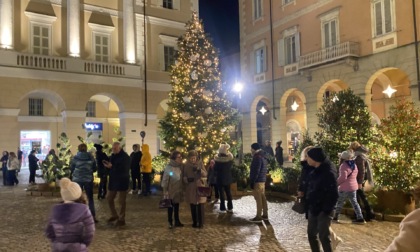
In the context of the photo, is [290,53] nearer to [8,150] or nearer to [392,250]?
[8,150]

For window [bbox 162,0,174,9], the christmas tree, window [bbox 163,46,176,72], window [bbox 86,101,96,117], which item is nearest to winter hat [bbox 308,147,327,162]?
the christmas tree

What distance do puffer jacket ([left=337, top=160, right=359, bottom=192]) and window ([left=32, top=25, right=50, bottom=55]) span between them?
18625 millimetres

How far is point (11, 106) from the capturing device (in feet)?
66.7

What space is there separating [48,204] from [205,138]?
19.6ft

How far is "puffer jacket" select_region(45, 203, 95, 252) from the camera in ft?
13.5

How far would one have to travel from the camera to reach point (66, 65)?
22.0 meters

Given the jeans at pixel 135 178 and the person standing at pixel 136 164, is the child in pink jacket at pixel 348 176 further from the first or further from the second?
the jeans at pixel 135 178

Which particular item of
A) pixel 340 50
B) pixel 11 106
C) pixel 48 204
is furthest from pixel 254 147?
pixel 11 106

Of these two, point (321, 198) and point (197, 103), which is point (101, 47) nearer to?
point (197, 103)

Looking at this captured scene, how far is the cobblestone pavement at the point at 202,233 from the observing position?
711cm

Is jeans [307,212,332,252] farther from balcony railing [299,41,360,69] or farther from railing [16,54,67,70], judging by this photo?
railing [16,54,67,70]

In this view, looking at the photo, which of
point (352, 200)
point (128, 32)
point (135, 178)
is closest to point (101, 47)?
point (128, 32)

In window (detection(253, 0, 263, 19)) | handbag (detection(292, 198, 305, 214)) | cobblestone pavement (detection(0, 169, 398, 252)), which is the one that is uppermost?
window (detection(253, 0, 263, 19))

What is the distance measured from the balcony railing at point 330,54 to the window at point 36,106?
17205 mm
